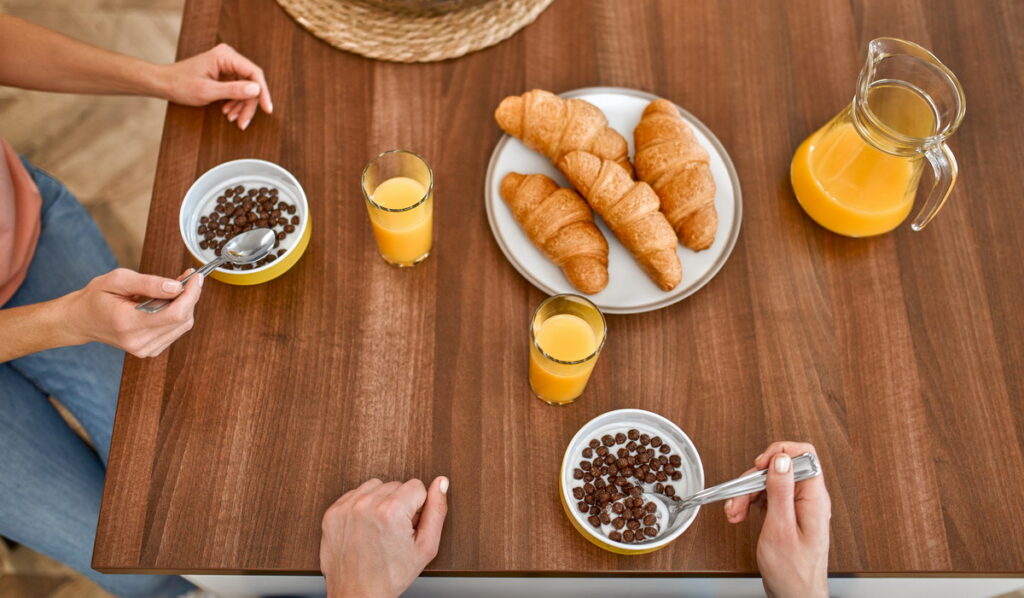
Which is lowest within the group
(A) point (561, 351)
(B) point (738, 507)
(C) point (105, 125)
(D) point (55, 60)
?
(C) point (105, 125)

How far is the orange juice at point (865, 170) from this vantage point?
108 cm

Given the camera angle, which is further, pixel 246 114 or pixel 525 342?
pixel 246 114

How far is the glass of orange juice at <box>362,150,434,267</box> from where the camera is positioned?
1039 millimetres

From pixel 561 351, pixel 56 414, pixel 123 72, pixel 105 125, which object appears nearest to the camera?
→ pixel 561 351

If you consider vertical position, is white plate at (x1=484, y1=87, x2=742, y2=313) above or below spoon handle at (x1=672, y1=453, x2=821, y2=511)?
above

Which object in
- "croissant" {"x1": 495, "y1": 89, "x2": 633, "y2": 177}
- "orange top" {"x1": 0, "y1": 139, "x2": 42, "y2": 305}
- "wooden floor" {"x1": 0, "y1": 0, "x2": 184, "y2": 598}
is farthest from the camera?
"wooden floor" {"x1": 0, "y1": 0, "x2": 184, "y2": 598}

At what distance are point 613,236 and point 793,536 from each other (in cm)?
49

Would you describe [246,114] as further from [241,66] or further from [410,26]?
[410,26]

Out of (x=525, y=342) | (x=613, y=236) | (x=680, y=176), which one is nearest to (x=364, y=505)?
(x=525, y=342)

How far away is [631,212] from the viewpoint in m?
1.10

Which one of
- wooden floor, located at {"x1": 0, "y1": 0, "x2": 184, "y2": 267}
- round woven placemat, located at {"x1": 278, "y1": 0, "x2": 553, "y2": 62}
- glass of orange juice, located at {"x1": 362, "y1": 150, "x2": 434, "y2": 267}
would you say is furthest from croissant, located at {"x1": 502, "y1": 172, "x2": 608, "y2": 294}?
wooden floor, located at {"x1": 0, "y1": 0, "x2": 184, "y2": 267}

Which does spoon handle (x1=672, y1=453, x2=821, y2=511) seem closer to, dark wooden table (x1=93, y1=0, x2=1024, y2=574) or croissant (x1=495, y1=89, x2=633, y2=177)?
dark wooden table (x1=93, y1=0, x2=1024, y2=574)

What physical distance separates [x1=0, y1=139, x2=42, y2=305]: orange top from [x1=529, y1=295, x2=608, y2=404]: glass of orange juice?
0.90m

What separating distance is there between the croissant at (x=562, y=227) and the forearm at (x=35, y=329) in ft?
2.14
